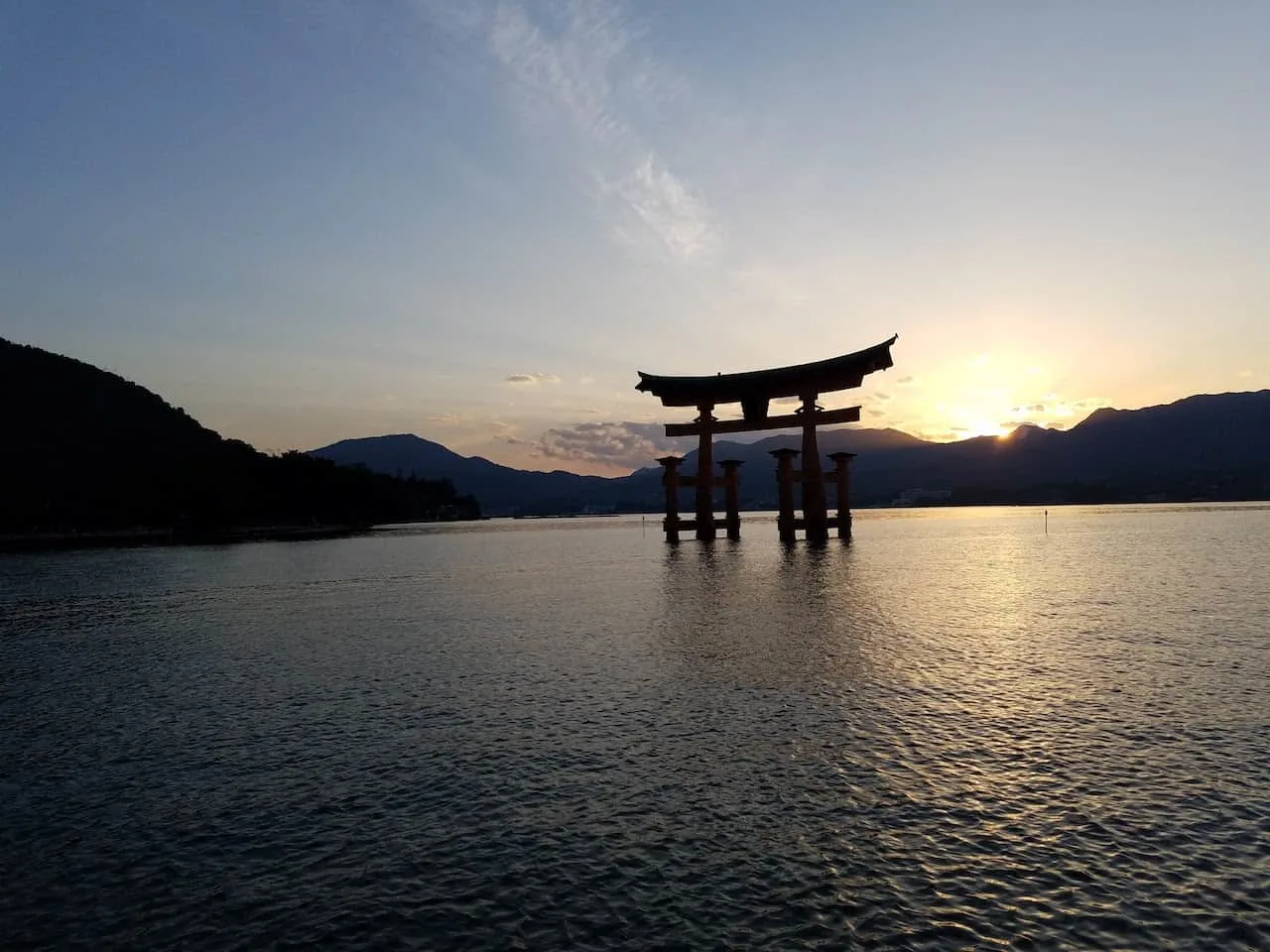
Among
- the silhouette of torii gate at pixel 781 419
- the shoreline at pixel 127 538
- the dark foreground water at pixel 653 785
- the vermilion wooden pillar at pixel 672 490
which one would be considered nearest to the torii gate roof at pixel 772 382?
the silhouette of torii gate at pixel 781 419

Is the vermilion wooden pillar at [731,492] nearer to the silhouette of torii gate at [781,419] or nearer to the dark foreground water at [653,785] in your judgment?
the silhouette of torii gate at [781,419]

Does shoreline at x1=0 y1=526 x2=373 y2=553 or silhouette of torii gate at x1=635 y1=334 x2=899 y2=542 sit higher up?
silhouette of torii gate at x1=635 y1=334 x2=899 y2=542

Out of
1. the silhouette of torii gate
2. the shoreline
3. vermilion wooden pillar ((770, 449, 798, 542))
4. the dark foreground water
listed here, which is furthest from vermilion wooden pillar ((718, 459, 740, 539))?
the shoreline

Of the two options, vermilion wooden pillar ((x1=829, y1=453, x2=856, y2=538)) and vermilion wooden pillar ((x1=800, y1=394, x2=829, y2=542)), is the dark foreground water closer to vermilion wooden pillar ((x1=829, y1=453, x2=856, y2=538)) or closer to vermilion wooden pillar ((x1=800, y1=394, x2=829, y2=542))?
vermilion wooden pillar ((x1=800, y1=394, x2=829, y2=542))

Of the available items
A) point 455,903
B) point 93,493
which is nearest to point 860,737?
point 455,903

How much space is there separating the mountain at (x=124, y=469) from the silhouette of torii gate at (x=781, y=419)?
98.5 metres

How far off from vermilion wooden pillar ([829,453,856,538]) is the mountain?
362 feet

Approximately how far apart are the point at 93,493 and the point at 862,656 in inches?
5494

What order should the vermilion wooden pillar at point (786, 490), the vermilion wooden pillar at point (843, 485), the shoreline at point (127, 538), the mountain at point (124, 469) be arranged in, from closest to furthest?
the vermilion wooden pillar at point (786, 490)
the vermilion wooden pillar at point (843, 485)
the shoreline at point (127, 538)
the mountain at point (124, 469)

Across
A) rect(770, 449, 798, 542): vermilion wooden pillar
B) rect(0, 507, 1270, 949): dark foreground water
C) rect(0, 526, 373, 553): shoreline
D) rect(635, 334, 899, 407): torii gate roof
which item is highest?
rect(635, 334, 899, 407): torii gate roof

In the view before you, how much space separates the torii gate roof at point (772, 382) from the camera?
58094 millimetres

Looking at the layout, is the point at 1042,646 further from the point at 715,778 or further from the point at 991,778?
the point at 715,778

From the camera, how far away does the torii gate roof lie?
5809 centimetres

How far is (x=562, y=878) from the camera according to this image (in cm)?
884
